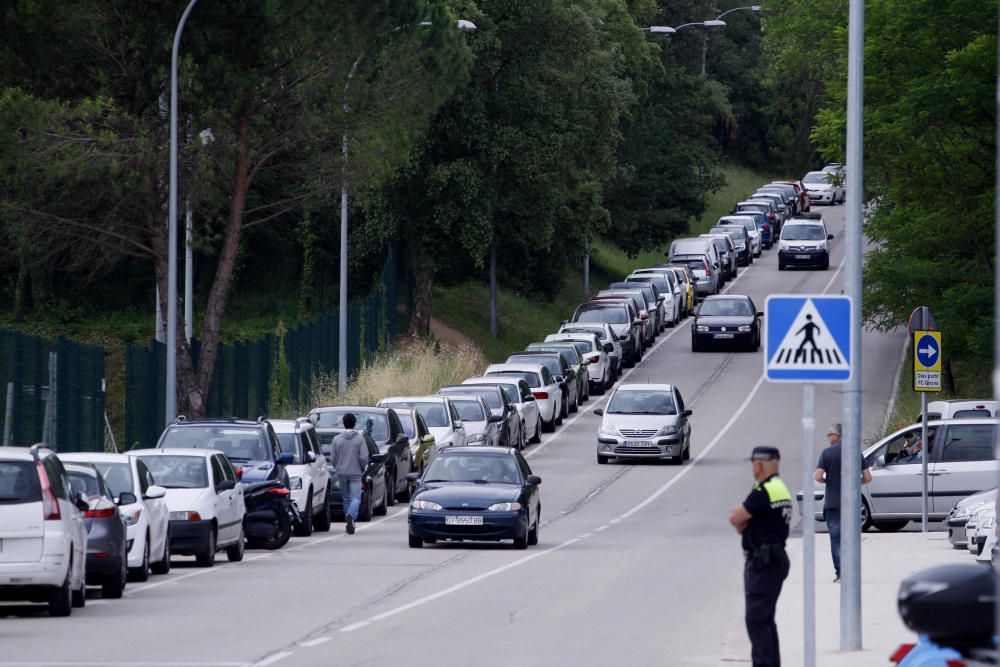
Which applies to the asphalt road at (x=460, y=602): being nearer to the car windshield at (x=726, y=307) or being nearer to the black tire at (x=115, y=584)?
the black tire at (x=115, y=584)

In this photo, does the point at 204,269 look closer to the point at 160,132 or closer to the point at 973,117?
the point at 160,132

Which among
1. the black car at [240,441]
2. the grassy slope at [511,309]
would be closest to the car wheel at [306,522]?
the black car at [240,441]

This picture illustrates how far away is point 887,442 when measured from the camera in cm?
→ 2770

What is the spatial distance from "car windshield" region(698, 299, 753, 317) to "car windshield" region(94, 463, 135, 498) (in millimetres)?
40496

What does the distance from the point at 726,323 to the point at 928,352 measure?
1343 inches

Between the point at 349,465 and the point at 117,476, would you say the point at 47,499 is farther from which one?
the point at 349,465

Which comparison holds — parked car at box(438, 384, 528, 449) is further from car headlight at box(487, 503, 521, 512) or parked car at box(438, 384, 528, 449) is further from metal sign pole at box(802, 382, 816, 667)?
metal sign pole at box(802, 382, 816, 667)

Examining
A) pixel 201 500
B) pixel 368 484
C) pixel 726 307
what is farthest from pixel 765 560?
pixel 726 307

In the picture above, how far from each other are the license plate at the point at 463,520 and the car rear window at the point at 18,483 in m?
8.70

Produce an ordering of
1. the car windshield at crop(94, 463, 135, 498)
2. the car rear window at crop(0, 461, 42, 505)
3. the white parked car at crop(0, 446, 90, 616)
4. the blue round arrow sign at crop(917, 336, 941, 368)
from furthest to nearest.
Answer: the blue round arrow sign at crop(917, 336, 941, 368) → the car windshield at crop(94, 463, 135, 498) → the car rear window at crop(0, 461, 42, 505) → the white parked car at crop(0, 446, 90, 616)

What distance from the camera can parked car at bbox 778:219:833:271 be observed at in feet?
261

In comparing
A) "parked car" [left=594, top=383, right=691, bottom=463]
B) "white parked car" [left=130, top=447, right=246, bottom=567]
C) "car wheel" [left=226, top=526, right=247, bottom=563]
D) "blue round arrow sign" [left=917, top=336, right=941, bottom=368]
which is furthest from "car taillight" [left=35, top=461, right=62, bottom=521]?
"parked car" [left=594, top=383, right=691, bottom=463]

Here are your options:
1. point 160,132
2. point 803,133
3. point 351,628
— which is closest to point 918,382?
point 351,628

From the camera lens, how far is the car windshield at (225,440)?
26234mm
